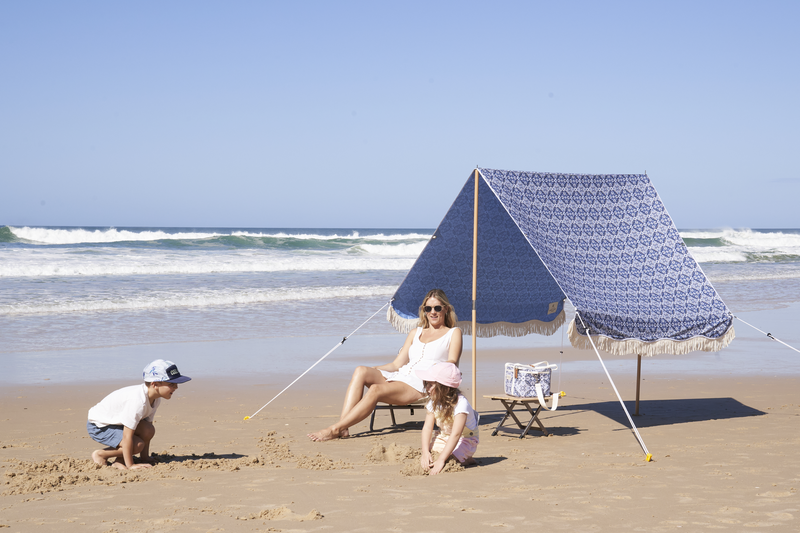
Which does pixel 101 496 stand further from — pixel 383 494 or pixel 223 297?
pixel 223 297

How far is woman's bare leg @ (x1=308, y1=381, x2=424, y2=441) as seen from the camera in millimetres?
5188

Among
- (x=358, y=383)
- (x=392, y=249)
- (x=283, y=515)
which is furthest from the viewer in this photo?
(x=392, y=249)

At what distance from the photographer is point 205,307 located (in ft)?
43.8

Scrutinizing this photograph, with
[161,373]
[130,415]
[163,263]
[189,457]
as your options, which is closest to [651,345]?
[189,457]

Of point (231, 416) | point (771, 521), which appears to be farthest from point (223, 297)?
point (771, 521)

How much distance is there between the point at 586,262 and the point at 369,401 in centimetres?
200

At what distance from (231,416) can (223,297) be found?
350 inches

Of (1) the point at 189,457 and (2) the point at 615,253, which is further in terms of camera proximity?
(2) the point at 615,253

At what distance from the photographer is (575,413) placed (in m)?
6.34

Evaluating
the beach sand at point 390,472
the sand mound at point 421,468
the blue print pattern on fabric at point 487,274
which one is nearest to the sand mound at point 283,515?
the beach sand at point 390,472

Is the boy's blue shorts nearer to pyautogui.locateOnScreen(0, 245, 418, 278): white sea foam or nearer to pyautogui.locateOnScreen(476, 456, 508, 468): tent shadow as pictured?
pyautogui.locateOnScreen(476, 456, 508, 468): tent shadow

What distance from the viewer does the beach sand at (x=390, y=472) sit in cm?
346

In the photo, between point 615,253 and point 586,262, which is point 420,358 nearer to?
point 586,262

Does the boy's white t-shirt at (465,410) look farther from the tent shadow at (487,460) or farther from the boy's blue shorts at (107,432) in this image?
the boy's blue shorts at (107,432)
